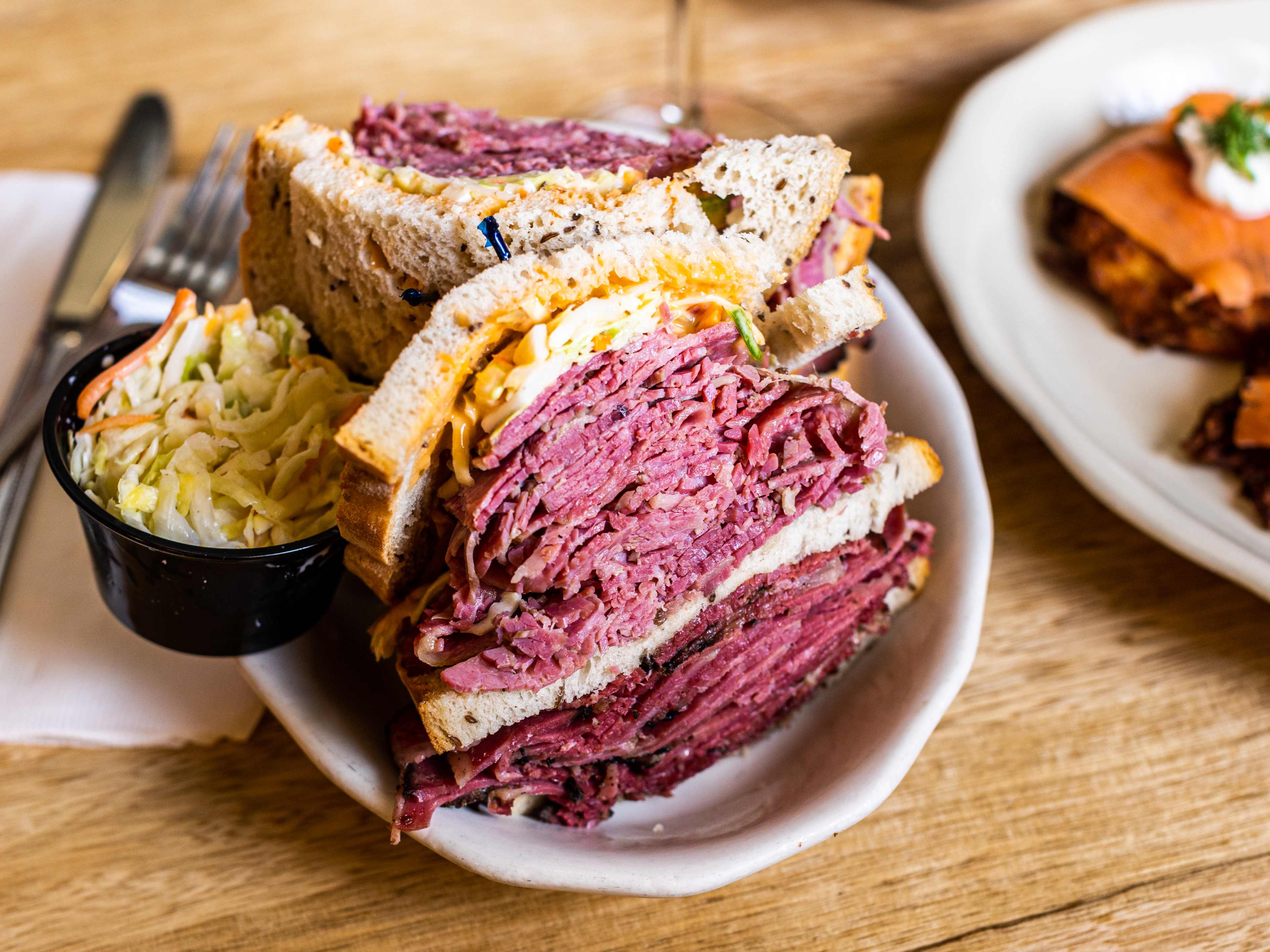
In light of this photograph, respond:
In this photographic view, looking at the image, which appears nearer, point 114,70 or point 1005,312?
point 1005,312

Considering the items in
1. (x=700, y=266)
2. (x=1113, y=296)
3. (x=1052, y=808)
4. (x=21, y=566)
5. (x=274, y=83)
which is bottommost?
(x=1052, y=808)

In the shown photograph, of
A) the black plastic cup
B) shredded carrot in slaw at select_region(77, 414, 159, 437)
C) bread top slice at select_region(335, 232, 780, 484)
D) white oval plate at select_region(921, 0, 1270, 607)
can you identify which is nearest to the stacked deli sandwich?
bread top slice at select_region(335, 232, 780, 484)

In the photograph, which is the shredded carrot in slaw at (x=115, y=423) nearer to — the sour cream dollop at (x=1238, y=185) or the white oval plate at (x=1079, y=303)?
→ the white oval plate at (x=1079, y=303)

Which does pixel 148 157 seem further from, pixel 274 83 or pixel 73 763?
pixel 73 763

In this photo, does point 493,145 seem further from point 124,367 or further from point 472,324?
point 124,367

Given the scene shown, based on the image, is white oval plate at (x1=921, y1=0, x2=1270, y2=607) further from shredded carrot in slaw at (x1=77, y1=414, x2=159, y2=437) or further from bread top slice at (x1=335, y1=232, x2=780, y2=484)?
shredded carrot in slaw at (x1=77, y1=414, x2=159, y2=437)

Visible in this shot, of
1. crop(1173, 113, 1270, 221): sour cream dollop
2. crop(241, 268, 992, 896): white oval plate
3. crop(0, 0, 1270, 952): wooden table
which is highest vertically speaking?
crop(1173, 113, 1270, 221): sour cream dollop

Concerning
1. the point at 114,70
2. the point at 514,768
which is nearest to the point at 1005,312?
the point at 514,768

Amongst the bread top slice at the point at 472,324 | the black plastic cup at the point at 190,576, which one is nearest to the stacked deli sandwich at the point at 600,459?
the bread top slice at the point at 472,324
